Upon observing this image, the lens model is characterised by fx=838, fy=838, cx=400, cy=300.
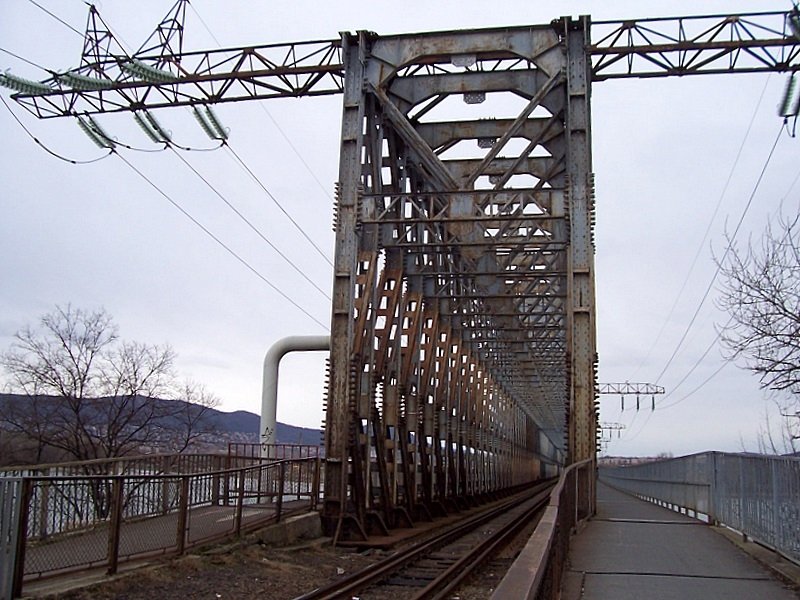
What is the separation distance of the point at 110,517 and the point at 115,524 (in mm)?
113

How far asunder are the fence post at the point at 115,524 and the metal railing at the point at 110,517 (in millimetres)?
12

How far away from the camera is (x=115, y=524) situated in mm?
10234

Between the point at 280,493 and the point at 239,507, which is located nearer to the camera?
the point at 239,507

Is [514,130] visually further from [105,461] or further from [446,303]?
[105,461]

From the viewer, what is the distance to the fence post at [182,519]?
11.8 metres

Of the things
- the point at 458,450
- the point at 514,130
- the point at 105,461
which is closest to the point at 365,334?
the point at 514,130

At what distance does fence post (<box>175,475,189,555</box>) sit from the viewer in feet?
38.8

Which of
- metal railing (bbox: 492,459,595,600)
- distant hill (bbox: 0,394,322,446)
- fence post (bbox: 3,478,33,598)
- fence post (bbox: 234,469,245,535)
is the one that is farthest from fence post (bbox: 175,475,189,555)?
distant hill (bbox: 0,394,322,446)

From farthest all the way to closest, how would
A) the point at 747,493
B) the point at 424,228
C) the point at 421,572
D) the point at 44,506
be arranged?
the point at 424,228 < the point at 421,572 < the point at 747,493 < the point at 44,506

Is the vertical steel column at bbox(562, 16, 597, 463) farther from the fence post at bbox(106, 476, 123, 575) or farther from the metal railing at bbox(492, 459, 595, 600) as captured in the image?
the fence post at bbox(106, 476, 123, 575)

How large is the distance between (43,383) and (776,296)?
24.5 meters

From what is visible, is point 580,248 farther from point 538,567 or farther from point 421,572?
point 538,567

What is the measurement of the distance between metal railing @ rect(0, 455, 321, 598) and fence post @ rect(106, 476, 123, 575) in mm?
12

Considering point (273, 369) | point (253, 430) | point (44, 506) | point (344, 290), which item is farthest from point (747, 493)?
point (253, 430)
